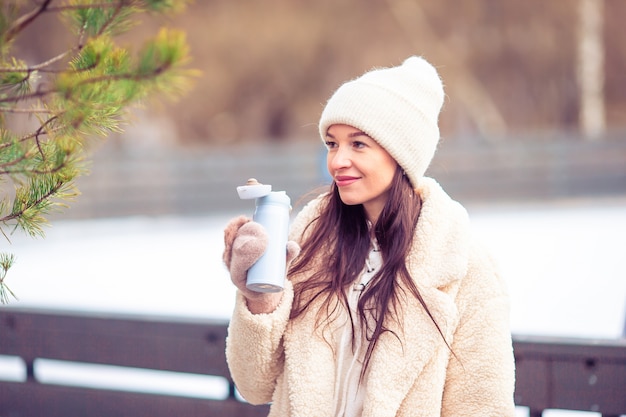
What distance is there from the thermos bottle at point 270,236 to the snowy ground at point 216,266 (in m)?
1.94

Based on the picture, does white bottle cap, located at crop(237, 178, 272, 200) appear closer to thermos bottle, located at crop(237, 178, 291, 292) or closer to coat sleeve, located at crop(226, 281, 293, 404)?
thermos bottle, located at crop(237, 178, 291, 292)

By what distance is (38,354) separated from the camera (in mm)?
3125

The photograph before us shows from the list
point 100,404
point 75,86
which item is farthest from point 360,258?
point 100,404

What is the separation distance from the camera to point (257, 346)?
6.53ft

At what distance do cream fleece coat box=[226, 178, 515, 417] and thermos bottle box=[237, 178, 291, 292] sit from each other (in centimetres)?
16

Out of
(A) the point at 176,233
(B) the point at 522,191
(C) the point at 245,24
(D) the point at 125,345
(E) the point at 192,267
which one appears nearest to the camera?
(D) the point at 125,345

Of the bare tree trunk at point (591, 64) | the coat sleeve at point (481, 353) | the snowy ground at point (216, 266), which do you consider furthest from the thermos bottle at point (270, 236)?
the bare tree trunk at point (591, 64)

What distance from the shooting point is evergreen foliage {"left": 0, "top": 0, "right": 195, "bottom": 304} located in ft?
4.65

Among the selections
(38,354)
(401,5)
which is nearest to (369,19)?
(401,5)

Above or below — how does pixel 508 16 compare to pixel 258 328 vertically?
above

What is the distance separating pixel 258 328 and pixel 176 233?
10.1m

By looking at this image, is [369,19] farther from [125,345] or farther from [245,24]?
[125,345]

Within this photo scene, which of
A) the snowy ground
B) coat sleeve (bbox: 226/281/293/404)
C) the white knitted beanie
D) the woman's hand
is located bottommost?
coat sleeve (bbox: 226/281/293/404)

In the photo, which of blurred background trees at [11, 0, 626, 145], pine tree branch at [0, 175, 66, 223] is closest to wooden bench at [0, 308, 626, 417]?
pine tree branch at [0, 175, 66, 223]
